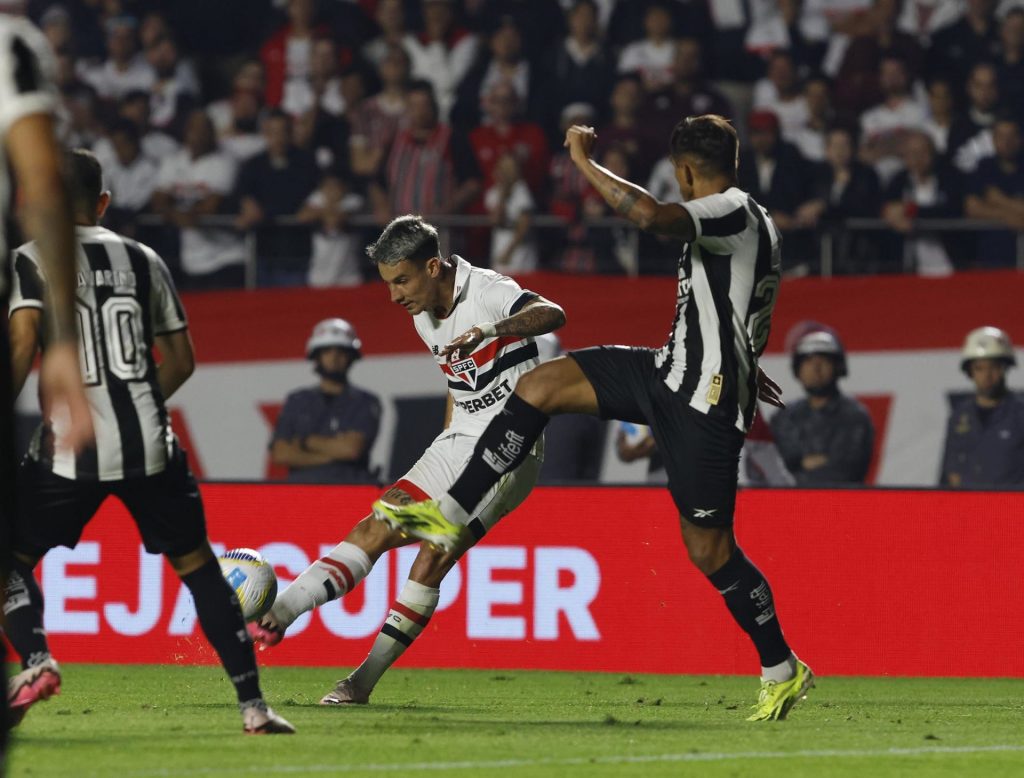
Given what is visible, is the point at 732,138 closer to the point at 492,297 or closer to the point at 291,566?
the point at 492,297

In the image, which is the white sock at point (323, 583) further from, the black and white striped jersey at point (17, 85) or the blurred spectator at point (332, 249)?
the blurred spectator at point (332, 249)

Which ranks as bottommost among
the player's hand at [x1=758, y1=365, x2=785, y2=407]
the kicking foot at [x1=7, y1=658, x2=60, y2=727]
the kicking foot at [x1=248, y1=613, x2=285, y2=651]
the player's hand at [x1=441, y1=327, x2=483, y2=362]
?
the kicking foot at [x1=248, y1=613, x2=285, y2=651]

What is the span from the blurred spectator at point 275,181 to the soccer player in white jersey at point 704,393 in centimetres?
708

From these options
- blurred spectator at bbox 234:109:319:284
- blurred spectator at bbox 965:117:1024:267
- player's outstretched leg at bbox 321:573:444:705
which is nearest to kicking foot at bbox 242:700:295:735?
player's outstretched leg at bbox 321:573:444:705

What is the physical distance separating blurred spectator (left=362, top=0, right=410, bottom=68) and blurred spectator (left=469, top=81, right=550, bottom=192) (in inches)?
53.7

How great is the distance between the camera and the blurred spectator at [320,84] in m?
15.9

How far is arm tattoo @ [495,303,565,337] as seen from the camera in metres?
7.91

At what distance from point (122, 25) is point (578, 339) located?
18.8 ft

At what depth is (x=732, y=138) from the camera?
7664 millimetres

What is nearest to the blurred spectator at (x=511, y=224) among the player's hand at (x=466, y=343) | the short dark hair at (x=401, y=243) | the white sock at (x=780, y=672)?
the short dark hair at (x=401, y=243)

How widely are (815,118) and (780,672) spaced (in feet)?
26.5

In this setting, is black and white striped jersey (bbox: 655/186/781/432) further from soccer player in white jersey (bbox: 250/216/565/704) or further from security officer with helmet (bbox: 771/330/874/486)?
security officer with helmet (bbox: 771/330/874/486)

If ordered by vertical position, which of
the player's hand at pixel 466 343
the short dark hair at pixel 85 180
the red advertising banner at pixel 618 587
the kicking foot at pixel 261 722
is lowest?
the red advertising banner at pixel 618 587

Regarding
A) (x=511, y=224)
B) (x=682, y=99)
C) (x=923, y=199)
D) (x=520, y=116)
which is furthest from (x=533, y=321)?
(x=520, y=116)
